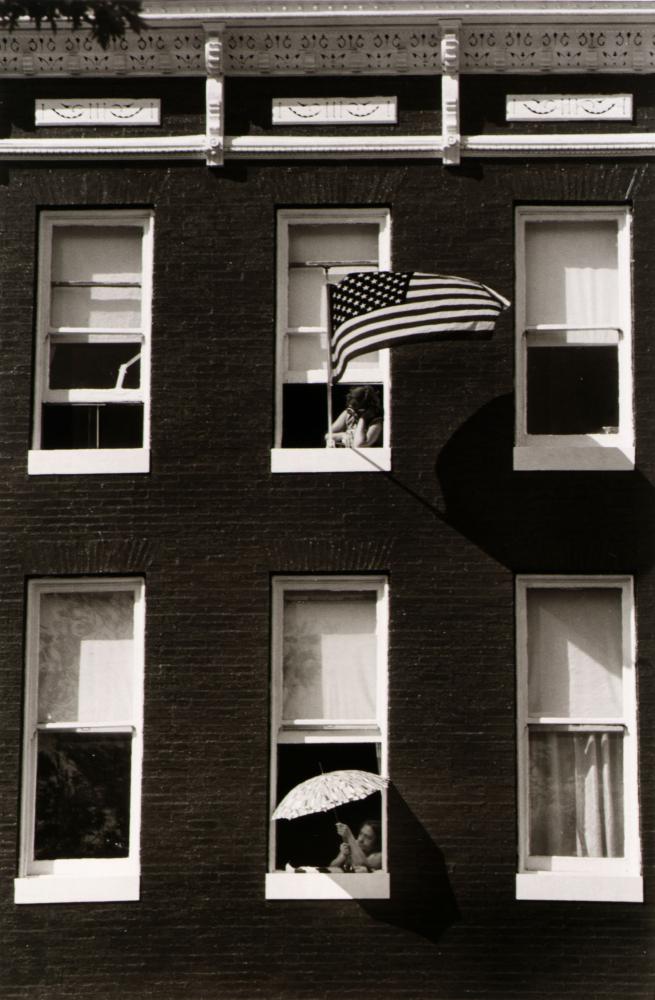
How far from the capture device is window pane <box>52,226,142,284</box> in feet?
49.1

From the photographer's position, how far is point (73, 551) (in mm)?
14266

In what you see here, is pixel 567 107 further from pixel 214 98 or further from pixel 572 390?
pixel 214 98

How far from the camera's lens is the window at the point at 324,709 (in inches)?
548

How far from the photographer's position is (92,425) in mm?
14695

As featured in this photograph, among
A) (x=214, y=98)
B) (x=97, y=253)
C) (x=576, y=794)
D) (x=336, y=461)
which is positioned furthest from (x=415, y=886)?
(x=214, y=98)

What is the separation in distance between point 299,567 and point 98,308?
9.93ft

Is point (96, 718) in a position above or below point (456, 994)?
above

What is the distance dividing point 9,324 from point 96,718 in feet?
11.7

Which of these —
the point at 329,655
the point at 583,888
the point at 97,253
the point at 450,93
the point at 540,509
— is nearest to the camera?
the point at 583,888

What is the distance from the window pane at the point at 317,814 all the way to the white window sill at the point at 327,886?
24 cm

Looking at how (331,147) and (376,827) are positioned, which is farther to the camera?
(331,147)

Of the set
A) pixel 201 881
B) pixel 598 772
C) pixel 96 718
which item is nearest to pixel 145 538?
pixel 96 718

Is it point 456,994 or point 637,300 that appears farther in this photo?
point 637,300

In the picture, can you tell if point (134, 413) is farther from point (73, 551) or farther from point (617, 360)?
point (617, 360)
